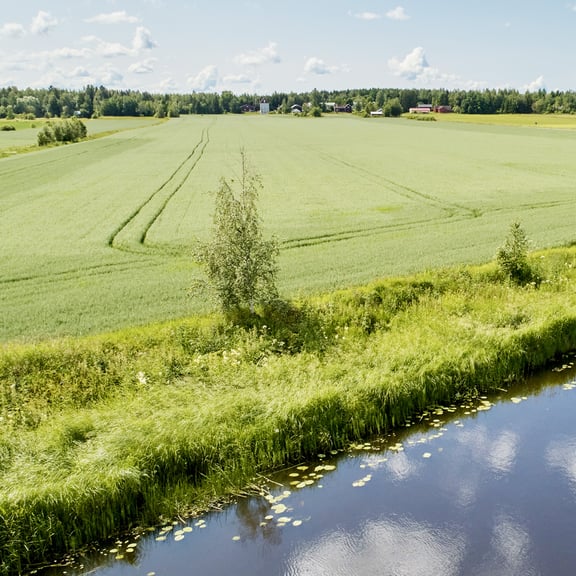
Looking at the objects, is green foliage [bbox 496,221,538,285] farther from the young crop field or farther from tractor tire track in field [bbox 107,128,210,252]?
tractor tire track in field [bbox 107,128,210,252]

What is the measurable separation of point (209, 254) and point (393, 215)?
65.5 feet

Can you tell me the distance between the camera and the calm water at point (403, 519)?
9742mm

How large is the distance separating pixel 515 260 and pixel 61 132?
88.9m

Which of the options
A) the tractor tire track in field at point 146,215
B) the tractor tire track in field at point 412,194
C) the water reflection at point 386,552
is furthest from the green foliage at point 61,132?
the water reflection at point 386,552

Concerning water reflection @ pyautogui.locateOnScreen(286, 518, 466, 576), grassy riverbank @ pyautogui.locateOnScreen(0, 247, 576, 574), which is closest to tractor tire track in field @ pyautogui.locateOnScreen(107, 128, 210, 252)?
grassy riverbank @ pyautogui.locateOnScreen(0, 247, 576, 574)

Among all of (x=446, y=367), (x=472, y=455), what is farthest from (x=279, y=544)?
(x=446, y=367)

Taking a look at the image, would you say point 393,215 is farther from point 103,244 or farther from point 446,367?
point 446,367

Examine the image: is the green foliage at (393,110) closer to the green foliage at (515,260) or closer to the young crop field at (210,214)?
the young crop field at (210,214)

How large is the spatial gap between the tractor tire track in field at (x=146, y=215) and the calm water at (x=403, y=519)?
1880cm

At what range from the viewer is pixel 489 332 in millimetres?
17188

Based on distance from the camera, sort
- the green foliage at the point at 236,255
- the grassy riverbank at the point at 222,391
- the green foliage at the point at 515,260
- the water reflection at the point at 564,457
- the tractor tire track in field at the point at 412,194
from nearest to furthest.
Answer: the grassy riverbank at the point at 222,391 < the water reflection at the point at 564,457 < the green foliage at the point at 236,255 < the green foliage at the point at 515,260 < the tractor tire track in field at the point at 412,194

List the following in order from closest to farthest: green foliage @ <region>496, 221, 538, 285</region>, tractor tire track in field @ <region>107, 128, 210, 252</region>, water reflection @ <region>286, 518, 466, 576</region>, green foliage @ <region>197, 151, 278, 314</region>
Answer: water reflection @ <region>286, 518, 466, 576</region> → green foliage @ <region>197, 151, 278, 314</region> → green foliage @ <region>496, 221, 538, 285</region> → tractor tire track in field @ <region>107, 128, 210, 252</region>

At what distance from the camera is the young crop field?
70.1 feet

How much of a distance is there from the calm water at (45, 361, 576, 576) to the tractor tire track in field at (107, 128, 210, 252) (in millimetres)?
18804
